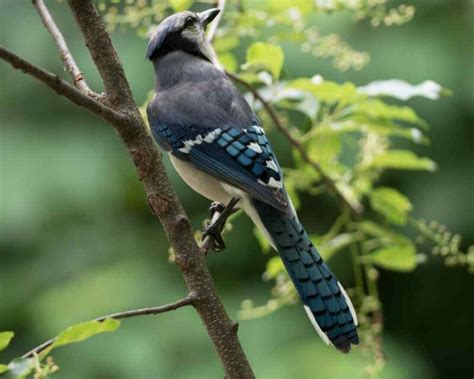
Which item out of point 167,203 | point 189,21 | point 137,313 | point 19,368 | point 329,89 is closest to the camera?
point 19,368

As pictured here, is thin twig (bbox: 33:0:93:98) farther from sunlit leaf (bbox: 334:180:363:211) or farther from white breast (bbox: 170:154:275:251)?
sunlit leaf (bbox: 334:180:363:211)

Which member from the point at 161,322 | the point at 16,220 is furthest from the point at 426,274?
the point at 16,220

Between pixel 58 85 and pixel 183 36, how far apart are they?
858 mm

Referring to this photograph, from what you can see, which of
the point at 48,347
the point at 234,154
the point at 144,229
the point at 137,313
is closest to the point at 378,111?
the point at 234,154

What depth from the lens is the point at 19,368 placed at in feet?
3.58

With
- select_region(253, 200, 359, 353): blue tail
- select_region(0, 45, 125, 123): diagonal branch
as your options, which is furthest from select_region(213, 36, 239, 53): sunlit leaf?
select_region(0, 45, 125, 123): diagonal branch

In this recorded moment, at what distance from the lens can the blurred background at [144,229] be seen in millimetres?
3127

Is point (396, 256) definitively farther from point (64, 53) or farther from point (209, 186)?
point (64, 53)

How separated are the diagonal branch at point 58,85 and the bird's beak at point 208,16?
0.69 meters

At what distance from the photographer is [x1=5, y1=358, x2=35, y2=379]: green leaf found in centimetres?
108

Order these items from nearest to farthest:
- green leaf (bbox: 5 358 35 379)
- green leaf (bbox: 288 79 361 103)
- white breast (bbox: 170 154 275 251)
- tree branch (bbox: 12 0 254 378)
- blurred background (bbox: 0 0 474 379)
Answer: green leaf (bbox: 5 358 35 379)
tree branch (bbox: 12 0 254 378)
green leaf (bbox: 288 79 361 103)
white breast (bbox: 170 154 275 251)
blurred background (bbox: 0 0 474 379)

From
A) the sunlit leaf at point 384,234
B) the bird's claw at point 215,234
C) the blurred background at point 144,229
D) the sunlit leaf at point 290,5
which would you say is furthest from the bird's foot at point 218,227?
the blurred background at point 144,229

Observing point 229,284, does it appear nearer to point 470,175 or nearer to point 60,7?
point 470,175

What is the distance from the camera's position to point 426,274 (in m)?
3.63
